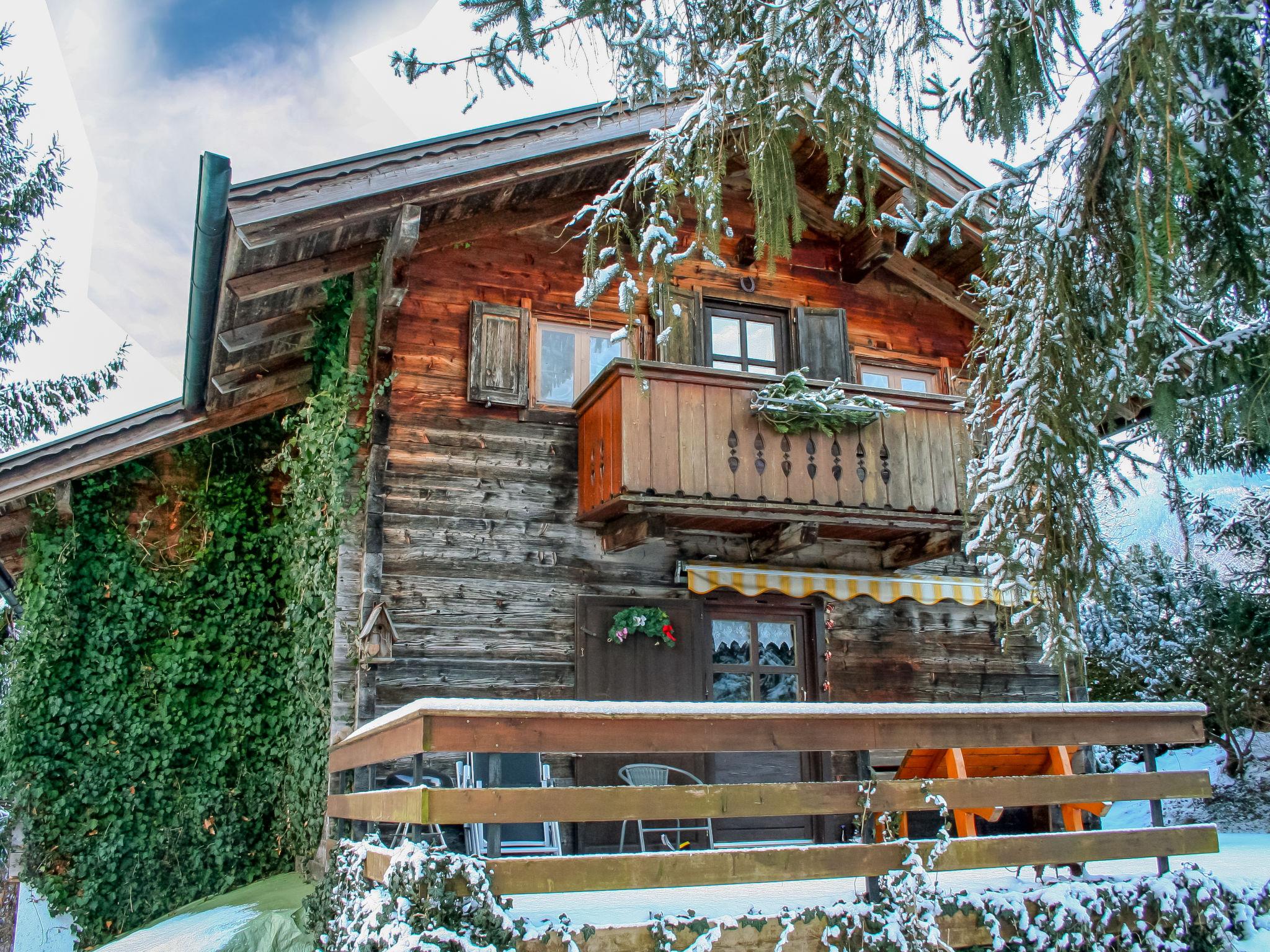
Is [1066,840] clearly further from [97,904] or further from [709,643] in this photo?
[97,904]

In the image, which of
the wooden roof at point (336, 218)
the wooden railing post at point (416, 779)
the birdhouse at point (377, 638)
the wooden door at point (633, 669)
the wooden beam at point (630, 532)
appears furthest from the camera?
the wooden door at point (633, 669)

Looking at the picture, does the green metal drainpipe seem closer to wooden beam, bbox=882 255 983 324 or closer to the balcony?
the balcony

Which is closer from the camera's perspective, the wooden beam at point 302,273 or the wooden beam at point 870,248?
the wooden beam at point 302,273

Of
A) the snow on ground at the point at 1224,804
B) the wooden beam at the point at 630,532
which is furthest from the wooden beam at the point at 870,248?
the snow on ground at the point at 1224,804

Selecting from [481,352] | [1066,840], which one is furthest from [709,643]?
[1066,840]

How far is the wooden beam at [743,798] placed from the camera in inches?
153

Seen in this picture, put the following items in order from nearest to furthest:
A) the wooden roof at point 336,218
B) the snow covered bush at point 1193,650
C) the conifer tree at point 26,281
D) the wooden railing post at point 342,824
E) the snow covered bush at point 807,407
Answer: the wooden railing post at point 342,824 → the wooden roof at point 336,218 → the snow covered bush at point 807,407 → the snow covered bush at point 1193,650 → the conifer tree at point 26,281

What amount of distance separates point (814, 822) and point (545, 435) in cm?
398

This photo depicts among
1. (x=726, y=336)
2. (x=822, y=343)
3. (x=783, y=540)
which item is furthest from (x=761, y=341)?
(x=783, y=540)

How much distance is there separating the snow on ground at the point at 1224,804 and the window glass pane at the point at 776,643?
442cm

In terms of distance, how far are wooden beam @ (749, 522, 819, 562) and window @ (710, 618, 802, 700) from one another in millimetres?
634

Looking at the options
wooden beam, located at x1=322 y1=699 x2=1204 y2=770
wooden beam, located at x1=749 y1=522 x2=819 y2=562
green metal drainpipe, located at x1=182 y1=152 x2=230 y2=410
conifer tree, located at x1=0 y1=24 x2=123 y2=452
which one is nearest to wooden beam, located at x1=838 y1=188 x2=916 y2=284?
wooden beam, located at x1=749 y1=522 x2=819 y2=562

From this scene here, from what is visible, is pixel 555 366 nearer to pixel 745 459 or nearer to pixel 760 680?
pixel 745 459

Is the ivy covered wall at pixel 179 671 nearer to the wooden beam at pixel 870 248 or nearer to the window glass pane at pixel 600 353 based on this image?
the window glass pane at pixel 600 353
